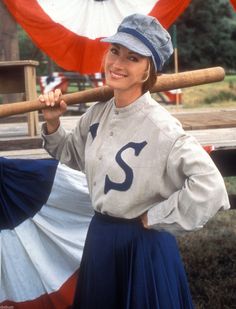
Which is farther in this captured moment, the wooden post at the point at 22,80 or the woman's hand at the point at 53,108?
the wooden post at the point at 22,80

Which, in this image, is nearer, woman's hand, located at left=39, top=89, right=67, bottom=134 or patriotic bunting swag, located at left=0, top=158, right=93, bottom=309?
woman's hand, located at left=39, top=89, right=67, bottom=134

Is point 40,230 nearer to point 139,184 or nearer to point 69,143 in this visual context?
point 69,143

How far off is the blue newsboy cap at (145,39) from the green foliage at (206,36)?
1955 cm

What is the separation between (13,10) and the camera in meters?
3.70

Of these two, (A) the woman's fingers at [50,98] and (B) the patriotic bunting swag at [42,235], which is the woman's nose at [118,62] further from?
(B) the patriotic bunting swag at [42,235]

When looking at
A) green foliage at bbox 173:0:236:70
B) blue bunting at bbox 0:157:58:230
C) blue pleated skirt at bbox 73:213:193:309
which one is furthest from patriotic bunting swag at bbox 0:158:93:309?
green foliage at bbox 173:0:236:70

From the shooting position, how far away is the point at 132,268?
2281 millimetres

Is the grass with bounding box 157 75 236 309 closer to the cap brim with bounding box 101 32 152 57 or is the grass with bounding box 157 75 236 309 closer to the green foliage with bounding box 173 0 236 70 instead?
the cap brim with bounding box 101 32 152 57

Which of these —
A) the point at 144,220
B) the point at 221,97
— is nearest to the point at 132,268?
the point at 144,220

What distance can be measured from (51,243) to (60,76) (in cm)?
1495

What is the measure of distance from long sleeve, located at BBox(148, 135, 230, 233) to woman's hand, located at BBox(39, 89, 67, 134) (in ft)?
1.74

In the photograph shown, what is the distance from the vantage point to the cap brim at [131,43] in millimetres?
2066

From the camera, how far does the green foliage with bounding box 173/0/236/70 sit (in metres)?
21.4

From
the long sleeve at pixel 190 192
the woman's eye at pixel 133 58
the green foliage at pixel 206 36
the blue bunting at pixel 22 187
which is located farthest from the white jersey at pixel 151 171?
the green foliage at pixel 206 36
